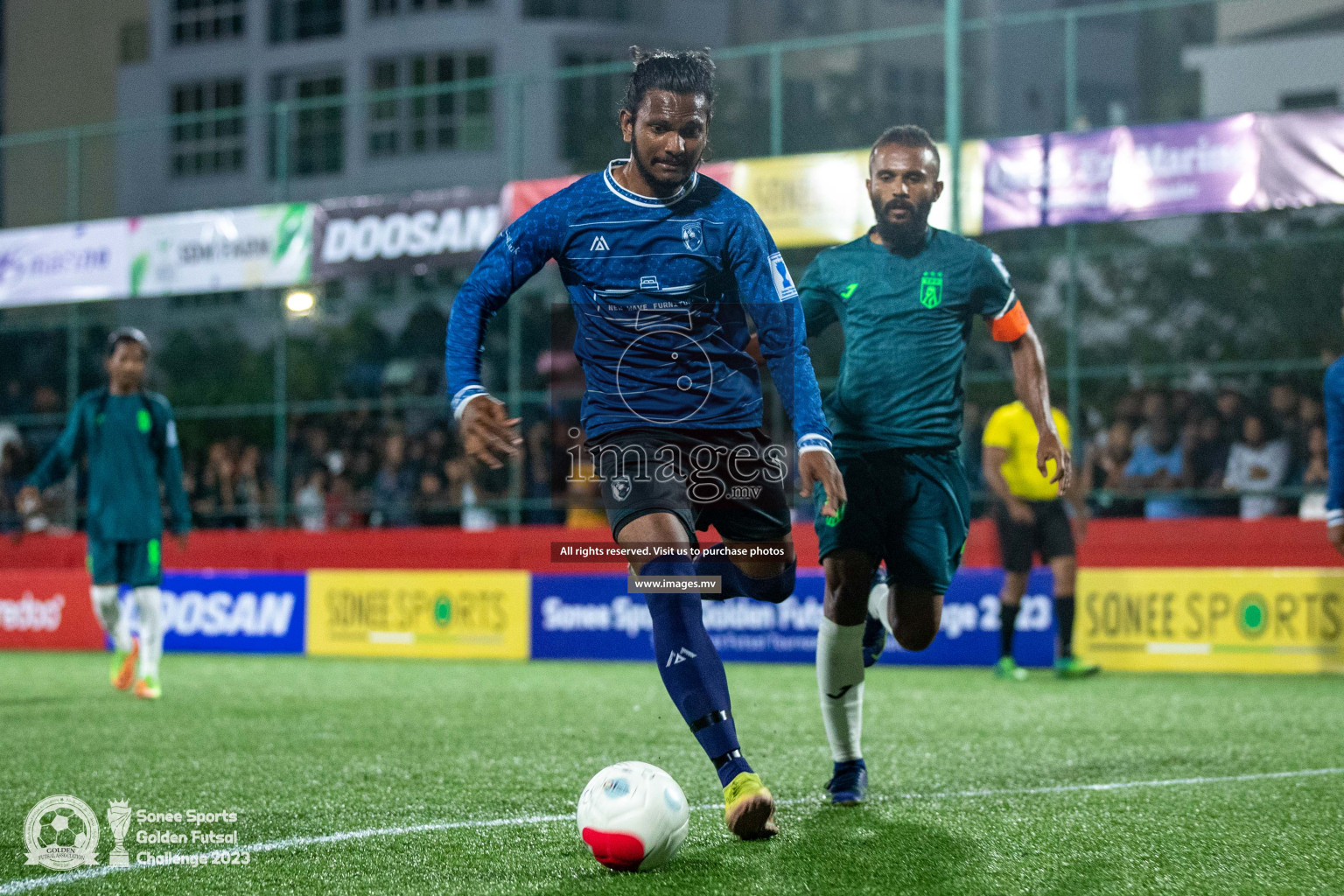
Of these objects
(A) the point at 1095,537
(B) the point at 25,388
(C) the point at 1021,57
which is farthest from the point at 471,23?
(A) the point at 1095,537

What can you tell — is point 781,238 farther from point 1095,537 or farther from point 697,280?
point 697,280

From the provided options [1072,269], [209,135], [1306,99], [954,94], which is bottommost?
[1072,269]

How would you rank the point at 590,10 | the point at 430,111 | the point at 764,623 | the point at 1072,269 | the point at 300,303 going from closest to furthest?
the point at 764,623, the point at 1072,269, the point at 300,303, the point at 430,111, the point at 590,10

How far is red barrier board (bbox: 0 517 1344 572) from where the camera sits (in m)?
12.3

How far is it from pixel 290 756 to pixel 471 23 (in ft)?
101

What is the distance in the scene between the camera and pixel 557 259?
15.3 feet

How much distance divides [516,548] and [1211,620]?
6.09 metres

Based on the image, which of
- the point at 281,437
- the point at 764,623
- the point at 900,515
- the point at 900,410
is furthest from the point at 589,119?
the point at 900,515

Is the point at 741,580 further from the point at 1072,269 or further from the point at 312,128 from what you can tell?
the point at 312,128

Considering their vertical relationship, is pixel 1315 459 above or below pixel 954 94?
below

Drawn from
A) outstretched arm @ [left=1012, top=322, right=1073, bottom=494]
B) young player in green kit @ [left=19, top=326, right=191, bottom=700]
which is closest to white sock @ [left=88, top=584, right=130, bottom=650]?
young player in green kit @ [left=19, top=326, right=191, bottom=700]

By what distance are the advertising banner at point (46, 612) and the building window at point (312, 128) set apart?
18583 mm

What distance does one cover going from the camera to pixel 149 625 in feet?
31.3

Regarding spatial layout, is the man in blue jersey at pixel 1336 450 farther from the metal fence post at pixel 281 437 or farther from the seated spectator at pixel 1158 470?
the metal fence post at pixel 281 437
